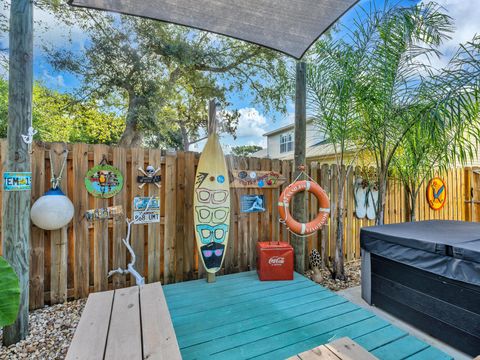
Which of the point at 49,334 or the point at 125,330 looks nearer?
the point at 125,330

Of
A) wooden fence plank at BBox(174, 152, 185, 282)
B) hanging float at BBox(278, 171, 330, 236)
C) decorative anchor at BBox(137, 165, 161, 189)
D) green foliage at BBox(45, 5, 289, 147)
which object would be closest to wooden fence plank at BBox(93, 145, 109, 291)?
decorative anchor at BBox(137, 165, 161, 189)

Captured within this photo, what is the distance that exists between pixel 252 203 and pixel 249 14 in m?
2.09

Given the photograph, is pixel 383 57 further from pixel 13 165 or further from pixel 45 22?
pixel 45 22

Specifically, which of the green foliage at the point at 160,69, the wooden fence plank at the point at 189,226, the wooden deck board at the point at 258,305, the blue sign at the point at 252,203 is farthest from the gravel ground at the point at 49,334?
the green foliage at the point at 160,69

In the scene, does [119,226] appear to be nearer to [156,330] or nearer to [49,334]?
[49,334]

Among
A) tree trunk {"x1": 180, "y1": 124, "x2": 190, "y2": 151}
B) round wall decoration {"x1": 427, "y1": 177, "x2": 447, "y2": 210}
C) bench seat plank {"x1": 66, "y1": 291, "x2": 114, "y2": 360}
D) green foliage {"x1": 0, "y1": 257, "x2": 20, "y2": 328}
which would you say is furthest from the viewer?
tree trunk {"x1": 180, "y1": 124, "x2": 190, "y2": 151}

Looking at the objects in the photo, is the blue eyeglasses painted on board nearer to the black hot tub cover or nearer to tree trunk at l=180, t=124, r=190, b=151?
the black hot tub cover

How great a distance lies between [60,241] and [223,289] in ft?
5.50

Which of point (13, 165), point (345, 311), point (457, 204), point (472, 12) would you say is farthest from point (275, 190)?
point (457, 204)

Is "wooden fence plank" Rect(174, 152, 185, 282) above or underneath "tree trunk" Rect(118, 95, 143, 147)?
underneath

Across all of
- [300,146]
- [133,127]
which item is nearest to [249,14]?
[300,146]

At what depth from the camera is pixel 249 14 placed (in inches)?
77.1

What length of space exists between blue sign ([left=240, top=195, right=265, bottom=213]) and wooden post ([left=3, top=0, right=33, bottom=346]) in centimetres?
216

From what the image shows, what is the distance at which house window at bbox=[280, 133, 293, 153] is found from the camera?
39.4 feet
